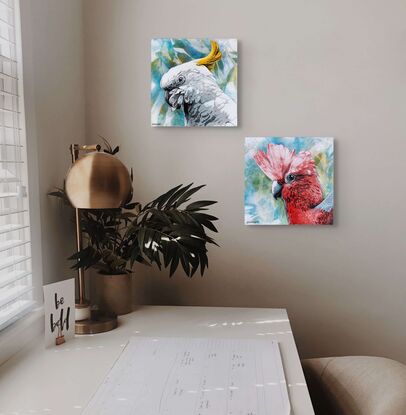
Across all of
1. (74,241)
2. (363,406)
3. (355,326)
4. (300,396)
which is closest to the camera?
(300,396)

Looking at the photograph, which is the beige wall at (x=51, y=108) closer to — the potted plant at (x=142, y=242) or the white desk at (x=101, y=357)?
the potted plant at (x=142, y=242)

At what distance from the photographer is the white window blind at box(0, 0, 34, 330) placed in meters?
1.25

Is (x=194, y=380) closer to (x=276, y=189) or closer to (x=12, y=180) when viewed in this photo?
(x=12, y=180)

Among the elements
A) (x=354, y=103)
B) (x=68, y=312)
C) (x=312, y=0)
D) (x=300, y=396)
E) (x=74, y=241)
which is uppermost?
(x=312, y=0)

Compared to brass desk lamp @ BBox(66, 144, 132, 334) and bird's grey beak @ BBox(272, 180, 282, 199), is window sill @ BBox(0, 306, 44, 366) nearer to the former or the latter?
brass desk lamp @ BBox(66, 144, 132, 334)

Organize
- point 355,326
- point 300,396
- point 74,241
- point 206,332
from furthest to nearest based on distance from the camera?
1. point 355,326
2. point 74,241
3. point 206,332
4. point 300,396

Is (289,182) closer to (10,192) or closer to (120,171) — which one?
(120,171)

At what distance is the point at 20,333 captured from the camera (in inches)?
49.2

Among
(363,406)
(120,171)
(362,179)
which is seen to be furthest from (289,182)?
(363,406)

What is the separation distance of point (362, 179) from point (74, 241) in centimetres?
113

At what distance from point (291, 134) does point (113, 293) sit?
91 centimetres

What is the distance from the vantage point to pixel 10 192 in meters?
1.29

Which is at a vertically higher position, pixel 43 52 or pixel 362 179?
pixel 43 52

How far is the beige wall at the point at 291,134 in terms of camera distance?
5.96 ft
